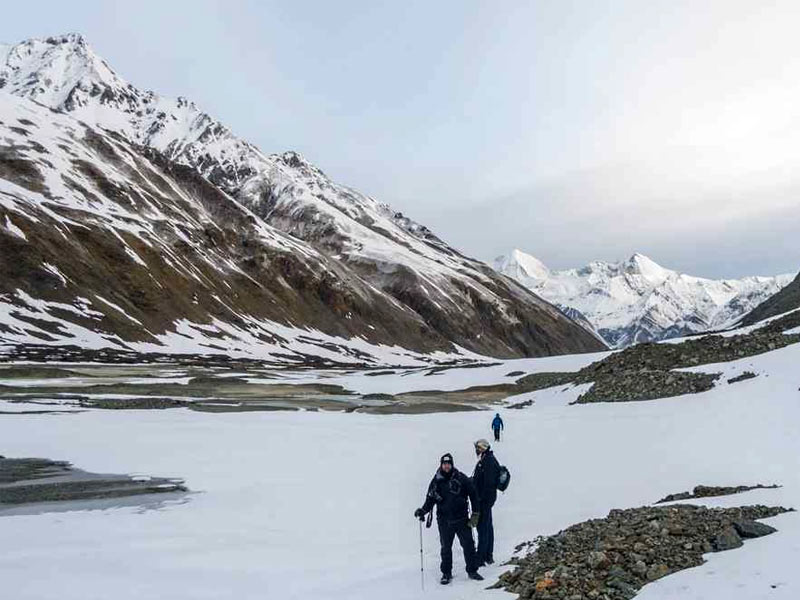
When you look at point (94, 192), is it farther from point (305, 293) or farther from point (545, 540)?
point (545, 540)

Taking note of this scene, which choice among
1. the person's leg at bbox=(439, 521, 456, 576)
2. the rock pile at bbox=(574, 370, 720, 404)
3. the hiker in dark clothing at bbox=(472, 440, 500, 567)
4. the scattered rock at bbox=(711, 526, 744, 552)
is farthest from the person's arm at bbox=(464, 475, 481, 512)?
the rock pile at bbox=(574, 370, 720, 404)

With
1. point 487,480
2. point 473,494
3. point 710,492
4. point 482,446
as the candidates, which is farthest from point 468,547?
point 710,492

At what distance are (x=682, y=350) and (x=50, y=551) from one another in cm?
4502

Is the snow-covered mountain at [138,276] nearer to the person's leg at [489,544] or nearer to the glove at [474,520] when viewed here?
the person's leg at [489,544]

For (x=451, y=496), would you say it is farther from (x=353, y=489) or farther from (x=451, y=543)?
(x=353, y=489)

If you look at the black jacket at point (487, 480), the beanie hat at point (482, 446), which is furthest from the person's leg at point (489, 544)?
the beanie hat at point (482, 446)

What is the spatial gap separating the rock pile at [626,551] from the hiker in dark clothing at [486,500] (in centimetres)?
84

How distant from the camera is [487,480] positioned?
13.0 m

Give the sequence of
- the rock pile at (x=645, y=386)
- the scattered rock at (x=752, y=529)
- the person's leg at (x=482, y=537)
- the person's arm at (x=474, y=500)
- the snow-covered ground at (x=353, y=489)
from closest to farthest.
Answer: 1. the scattered rock at (x=752, y=529)
2. the snow-covered ground at (x=353, y=489)
3. the person's arm at (x=474, y=500)
4. the person's leg at (x=482, y=537)
5. the rock pile at (x=645, y=386)

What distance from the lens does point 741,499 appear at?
14344mm

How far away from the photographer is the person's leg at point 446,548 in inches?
473

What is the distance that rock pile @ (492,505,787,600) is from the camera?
31.9 ft

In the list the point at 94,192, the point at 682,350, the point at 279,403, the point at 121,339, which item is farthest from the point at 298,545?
the point at 94,192

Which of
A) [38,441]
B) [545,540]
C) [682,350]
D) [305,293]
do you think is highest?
[305,293]
